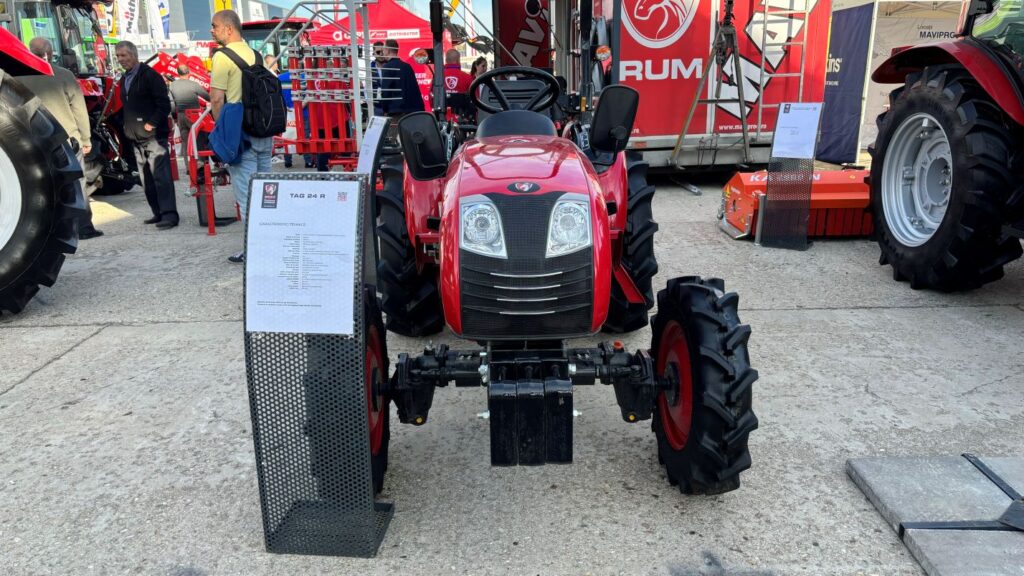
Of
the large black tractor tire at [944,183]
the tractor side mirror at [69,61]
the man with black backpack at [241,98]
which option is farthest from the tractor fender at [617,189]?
the tractor side mirror at [69,61]

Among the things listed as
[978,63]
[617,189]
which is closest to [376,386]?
[617,189]

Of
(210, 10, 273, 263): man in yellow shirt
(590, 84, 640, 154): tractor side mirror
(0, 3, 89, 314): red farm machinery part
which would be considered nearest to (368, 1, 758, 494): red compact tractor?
(590, 84, 640, 154): tractor side mirror

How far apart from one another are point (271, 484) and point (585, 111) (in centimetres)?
401

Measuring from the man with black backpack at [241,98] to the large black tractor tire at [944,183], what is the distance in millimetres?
4601

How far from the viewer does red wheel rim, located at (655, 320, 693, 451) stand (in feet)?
8.76

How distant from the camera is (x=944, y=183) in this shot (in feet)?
17.4

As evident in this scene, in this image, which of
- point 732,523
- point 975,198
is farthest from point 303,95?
point 732,523

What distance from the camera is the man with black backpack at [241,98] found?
19.4ft

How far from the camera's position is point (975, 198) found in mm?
4438

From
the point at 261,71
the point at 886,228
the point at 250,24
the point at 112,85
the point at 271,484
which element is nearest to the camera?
the point at 271,484

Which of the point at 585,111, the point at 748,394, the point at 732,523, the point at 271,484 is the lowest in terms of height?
the point at 732,523

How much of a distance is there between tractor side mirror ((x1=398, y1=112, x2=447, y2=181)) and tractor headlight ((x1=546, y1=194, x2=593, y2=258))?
1171mm

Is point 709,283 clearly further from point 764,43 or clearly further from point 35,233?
point 764,43

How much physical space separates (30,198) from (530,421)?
154 inches
